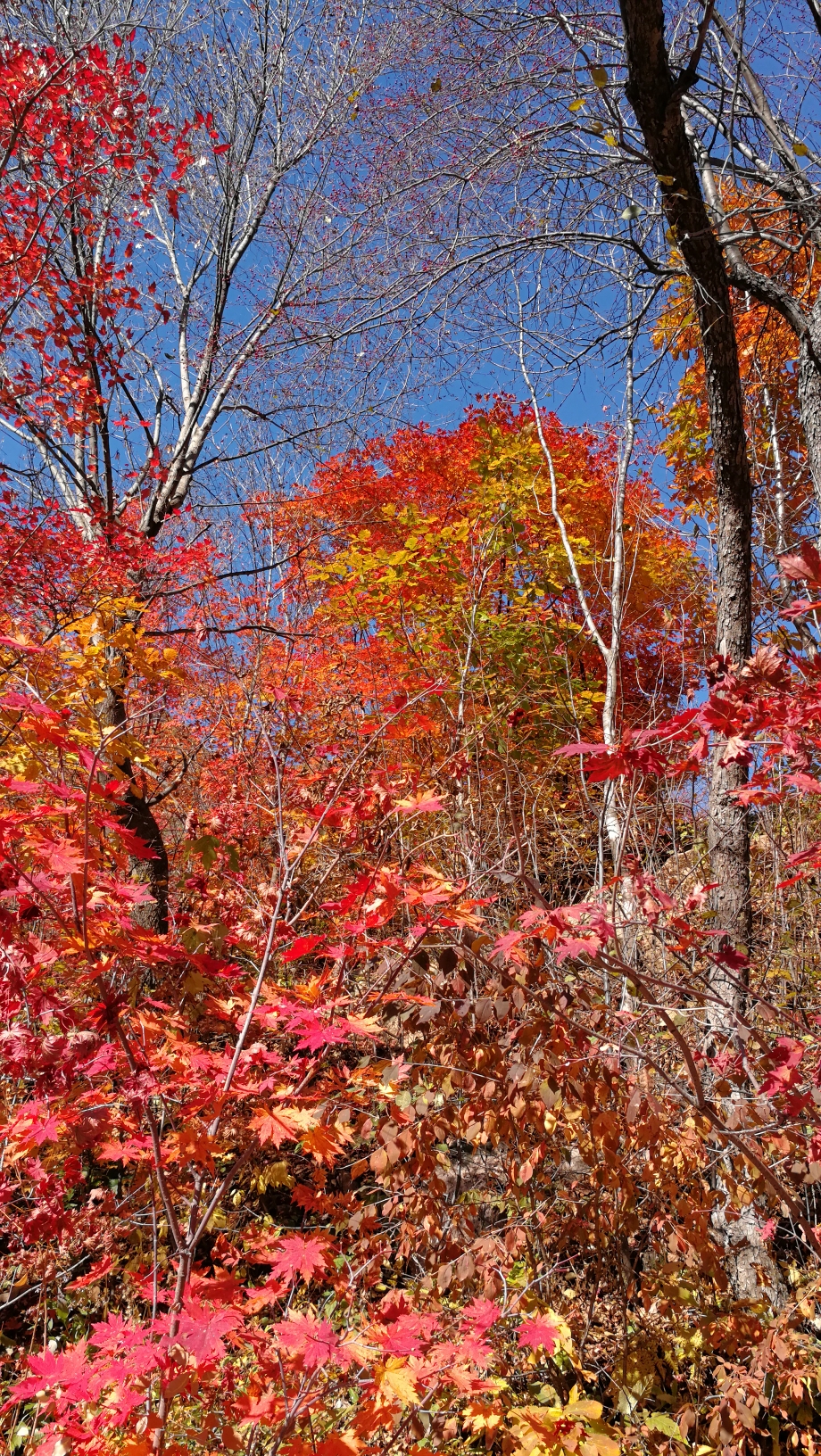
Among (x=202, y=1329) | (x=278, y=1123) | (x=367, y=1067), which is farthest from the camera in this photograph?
(x=367, y=1067)

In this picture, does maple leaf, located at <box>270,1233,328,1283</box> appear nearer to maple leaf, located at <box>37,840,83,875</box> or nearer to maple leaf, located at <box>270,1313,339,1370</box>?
maple leaf, located at <box>270,1313,339,1370</box>

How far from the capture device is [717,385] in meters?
3.95

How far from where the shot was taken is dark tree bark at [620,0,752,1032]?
3.28m

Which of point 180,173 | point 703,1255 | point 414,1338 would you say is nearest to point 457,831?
point 703,1255

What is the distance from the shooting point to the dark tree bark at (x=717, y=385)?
328 cm

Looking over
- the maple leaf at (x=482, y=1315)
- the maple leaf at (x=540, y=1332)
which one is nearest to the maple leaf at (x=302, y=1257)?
the maple leaf at (x=482, y=1315)

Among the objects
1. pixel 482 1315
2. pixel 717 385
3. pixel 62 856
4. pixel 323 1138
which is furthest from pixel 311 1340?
pixel 717 385

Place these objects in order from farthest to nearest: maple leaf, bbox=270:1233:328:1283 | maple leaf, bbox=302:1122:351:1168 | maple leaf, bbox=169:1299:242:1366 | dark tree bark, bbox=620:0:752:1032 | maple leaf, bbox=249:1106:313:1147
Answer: dark tree bark, bbox=620:0:752:1032 < maple leaf, bbox=302:1122:351:1168 < maple leaf, bbox=249:1106:313:1147 < maple leaf, bbox=270:1233:328:1283 < maple leaf, bbox=169:1299:242:1366

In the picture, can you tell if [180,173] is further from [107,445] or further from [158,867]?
[158,867]

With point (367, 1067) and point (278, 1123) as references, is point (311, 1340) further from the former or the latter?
point (367, 1067)

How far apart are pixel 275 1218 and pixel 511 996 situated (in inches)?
133

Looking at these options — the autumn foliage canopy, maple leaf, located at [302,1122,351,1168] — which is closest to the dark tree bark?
the autumn foliage canopy

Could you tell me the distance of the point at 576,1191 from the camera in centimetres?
312

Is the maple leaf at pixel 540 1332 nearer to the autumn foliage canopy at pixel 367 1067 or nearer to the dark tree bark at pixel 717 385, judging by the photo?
the autumn foliage canopy at pixel 367 1067
